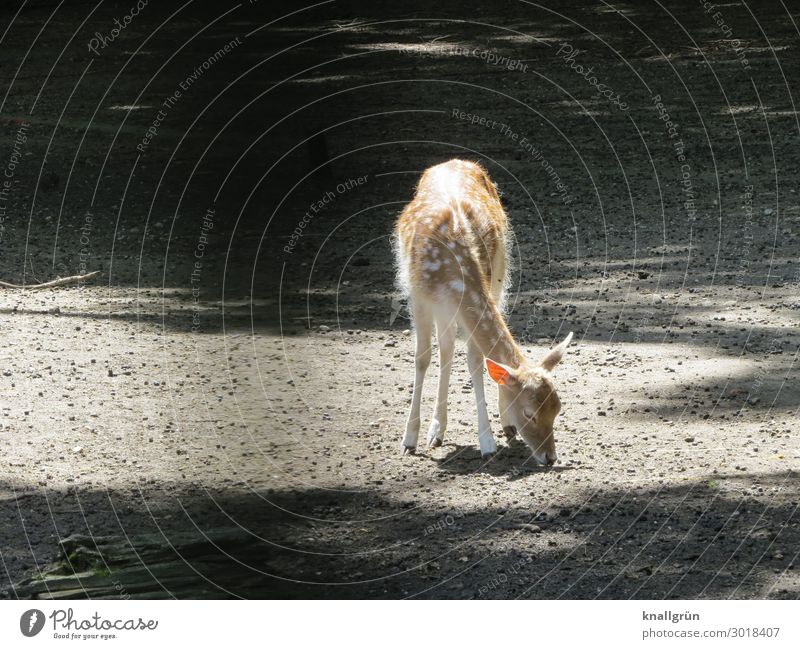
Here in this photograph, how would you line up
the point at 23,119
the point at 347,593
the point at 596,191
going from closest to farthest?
the point at 347,593 → the point at 596,191 → the point at 23,119

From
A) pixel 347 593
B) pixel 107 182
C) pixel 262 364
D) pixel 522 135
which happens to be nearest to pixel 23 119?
pixel 107 182

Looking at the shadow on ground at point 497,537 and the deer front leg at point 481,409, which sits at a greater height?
the deer front leg at point 481,409

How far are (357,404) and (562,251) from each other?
5112 mm

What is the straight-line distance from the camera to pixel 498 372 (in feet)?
23.9

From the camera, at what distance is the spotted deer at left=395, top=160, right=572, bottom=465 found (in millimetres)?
7301

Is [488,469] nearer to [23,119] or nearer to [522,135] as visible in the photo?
[522,135]

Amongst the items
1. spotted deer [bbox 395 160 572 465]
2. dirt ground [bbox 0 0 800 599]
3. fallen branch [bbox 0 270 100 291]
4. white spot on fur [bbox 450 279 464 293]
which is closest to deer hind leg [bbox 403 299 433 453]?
spotted deer [bbox 395 160 572 465]

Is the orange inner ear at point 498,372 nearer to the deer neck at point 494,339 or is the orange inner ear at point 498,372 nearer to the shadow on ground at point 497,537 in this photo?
the deer neck at point 494,339

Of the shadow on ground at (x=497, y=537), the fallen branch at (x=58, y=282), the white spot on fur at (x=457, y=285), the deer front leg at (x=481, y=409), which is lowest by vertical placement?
the shadow on ground at (x=497, y=537)

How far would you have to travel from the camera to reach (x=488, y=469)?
Answer: 25.0ft

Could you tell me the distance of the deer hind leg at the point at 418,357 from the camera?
26.3ft

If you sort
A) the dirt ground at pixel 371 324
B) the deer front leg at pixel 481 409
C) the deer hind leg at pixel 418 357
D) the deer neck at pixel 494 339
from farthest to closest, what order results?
the deer hind leg at pixel 418 357, the deer front leg at pixel 481 409, the deer neck at pixel 494 339, the dirt ground at pixel 371 324

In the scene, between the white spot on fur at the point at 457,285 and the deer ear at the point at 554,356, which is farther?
the white spot on fur at the point at 457,285

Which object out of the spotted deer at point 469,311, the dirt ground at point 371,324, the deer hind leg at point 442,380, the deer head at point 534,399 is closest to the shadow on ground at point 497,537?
the dirt ground at point 371,324
